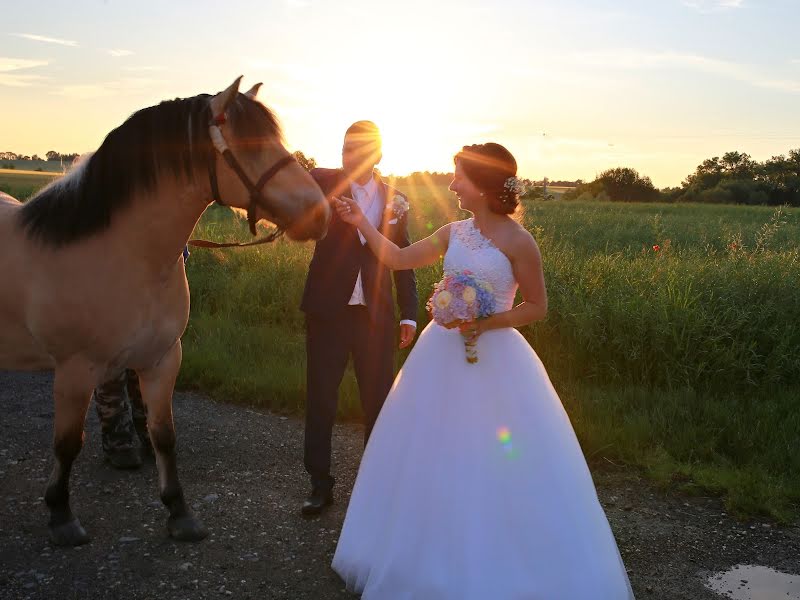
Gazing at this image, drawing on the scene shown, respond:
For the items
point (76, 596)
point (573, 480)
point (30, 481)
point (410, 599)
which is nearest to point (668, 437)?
point (573, 480)

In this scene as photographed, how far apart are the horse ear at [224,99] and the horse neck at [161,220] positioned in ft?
1.31

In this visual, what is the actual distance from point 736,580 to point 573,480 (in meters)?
1.34

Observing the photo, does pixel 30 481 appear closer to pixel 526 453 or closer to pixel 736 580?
pixel 526 453

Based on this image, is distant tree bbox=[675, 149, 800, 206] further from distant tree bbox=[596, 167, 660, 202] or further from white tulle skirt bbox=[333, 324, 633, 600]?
white tulle skirt bbox=[333, 324, 633, 600]

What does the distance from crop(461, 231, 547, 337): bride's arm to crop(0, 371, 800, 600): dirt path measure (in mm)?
1558

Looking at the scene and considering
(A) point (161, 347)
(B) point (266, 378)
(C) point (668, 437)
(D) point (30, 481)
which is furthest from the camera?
(B) point (266, 378)

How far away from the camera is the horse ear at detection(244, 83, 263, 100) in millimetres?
3392

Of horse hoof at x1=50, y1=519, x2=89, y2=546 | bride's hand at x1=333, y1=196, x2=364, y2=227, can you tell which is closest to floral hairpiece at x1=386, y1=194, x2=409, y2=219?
bride's hand at x1=333, y1=196, x2=364, y2=227

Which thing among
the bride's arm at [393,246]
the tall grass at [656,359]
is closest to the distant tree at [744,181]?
the tall grass at [656,359]

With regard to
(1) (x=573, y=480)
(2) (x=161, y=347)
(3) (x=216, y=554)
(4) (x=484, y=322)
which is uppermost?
(4) (x=484, y=322)

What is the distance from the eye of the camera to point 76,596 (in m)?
3.48

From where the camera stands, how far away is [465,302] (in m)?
3.35

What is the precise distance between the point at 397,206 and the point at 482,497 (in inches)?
76.5

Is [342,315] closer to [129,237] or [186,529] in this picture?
[129,237]
